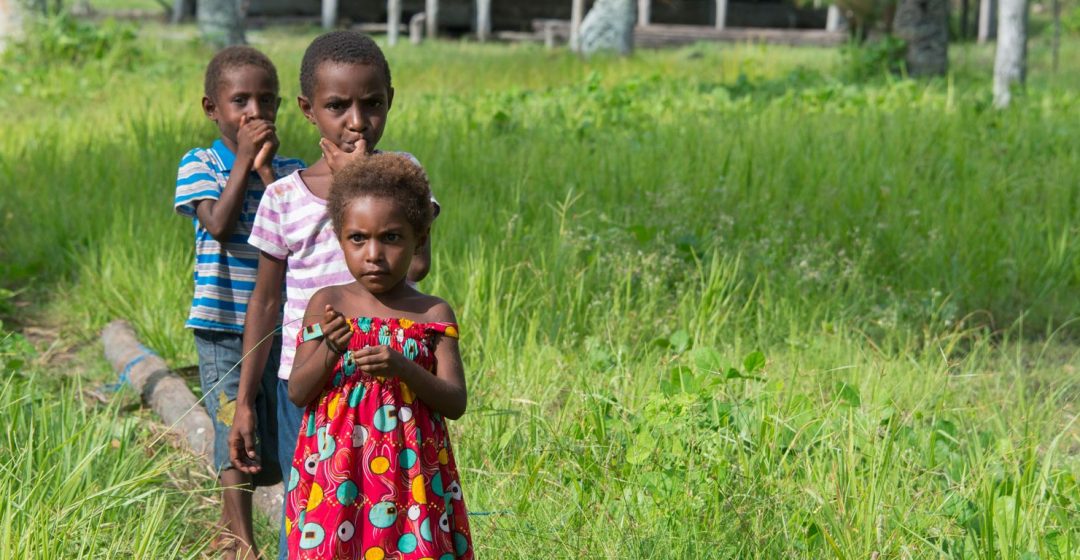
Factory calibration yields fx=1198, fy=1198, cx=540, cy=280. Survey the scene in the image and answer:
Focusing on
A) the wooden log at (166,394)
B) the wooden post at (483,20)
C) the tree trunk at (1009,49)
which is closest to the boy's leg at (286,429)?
the wooden log at (166,394)

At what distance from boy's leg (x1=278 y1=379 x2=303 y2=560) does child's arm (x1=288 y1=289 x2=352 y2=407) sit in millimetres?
380

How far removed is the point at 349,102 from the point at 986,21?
26.4 m

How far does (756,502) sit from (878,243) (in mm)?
3309

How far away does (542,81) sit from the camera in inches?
514

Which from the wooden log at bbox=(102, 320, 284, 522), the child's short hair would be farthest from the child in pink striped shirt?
the wooden log at bbox=(102, 320, 284, 522)

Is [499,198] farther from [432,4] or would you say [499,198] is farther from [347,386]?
[432,4]

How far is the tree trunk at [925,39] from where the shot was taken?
1325 centimetres

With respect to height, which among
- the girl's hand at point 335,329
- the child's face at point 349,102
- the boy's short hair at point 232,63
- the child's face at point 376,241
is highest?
the boy's short hair at point 232,63

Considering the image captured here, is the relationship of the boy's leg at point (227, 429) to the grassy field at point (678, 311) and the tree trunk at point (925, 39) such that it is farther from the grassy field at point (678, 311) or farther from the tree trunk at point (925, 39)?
the tree trunk at point (925, 39)

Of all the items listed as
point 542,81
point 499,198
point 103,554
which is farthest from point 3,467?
point 542,81

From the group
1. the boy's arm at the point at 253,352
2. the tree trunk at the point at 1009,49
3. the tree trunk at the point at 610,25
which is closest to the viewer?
the boy's arm at the point at 253,352

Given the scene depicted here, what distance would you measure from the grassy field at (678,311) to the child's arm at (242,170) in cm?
60

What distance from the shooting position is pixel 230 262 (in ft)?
11.0

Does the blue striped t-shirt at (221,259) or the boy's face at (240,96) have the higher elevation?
the boy's face at (240,96)
